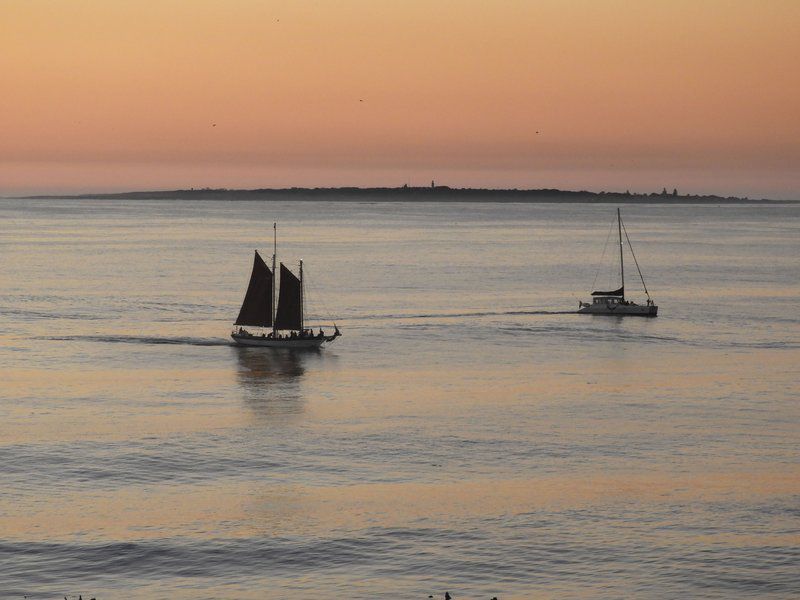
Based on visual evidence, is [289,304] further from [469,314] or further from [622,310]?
[622,310]

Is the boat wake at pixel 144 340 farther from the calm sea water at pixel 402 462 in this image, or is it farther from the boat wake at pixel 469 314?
the boat wake at pixel 469 314

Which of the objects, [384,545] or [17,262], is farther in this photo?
[17,262]

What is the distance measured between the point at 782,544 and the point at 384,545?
49.1ft

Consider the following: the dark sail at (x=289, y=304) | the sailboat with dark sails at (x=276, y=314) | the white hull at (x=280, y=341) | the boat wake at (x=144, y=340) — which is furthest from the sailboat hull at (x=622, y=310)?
the boat wake at (x=144, y=340)

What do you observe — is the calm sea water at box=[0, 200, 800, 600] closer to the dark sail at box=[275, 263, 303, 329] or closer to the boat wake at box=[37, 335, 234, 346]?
the boat wake at box=[37, 335, 234, 346]

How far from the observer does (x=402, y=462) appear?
57219 millimetres

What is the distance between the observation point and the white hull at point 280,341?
3777 inches

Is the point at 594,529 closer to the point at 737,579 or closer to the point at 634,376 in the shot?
the point at 737,579

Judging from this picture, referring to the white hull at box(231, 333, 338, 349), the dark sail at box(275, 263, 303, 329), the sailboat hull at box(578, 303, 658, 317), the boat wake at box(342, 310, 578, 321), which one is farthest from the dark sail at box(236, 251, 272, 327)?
the sailboat hull at box(578, 303, 658, 317)

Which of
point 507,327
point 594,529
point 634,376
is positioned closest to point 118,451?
point 594,529

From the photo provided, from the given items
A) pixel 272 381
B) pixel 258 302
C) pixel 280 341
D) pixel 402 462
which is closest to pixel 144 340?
pixel 258 302

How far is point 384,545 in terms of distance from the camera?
45.7m

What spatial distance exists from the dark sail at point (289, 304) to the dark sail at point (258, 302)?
1038 millimetres

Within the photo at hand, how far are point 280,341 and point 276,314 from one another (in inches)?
109
